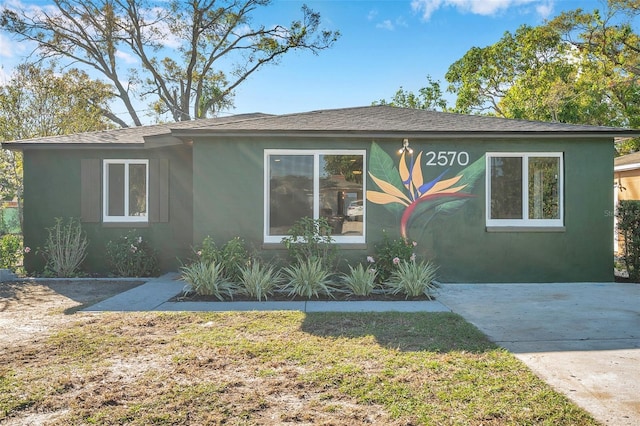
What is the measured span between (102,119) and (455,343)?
2557 centimetres

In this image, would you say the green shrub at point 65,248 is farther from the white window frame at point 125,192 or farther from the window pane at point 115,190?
the window pane at point 115,190

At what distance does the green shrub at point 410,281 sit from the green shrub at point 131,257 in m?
5.05

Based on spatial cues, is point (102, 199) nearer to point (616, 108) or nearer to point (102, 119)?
point (102, 119)

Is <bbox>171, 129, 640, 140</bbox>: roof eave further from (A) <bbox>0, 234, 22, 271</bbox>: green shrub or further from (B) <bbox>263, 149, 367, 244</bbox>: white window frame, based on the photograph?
(A) <bbox>0, 234, 22, 271</bbox>: green shrub

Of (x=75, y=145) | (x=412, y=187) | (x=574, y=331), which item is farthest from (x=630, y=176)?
(x=75, y=145)

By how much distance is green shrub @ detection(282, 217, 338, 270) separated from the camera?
758 centimetres

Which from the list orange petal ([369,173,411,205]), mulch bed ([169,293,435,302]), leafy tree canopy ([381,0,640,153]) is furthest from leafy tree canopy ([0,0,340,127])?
mulch bed ([169,293,435,302])

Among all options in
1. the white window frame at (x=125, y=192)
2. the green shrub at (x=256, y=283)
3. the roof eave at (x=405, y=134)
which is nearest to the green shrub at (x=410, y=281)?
the green shrub at (x=256, y=283)

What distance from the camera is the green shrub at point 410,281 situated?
6.97m

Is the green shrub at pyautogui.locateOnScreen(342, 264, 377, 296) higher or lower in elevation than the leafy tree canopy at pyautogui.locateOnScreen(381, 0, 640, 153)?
lower

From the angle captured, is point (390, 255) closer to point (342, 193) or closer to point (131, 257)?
point (342, 193)

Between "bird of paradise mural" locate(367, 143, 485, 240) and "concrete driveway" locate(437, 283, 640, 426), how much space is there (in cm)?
149

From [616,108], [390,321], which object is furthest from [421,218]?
[616,108]

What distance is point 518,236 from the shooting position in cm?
821
